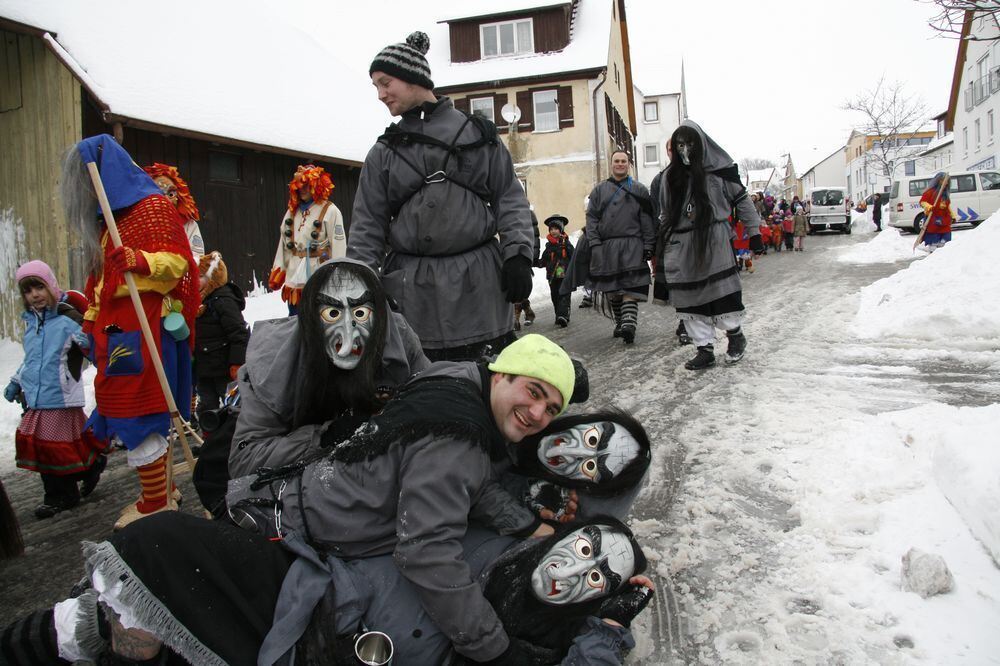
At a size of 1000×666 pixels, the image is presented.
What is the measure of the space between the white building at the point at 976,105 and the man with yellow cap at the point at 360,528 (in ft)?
119

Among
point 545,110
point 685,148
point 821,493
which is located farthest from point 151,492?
point 545,110

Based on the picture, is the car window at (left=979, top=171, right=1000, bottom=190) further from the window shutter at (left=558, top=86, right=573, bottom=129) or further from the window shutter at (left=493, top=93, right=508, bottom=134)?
the window shutter at (left=493, top=93, right=508, bottom=134)

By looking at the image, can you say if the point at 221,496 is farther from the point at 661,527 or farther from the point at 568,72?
the point at 568,72

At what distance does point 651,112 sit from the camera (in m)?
45.3

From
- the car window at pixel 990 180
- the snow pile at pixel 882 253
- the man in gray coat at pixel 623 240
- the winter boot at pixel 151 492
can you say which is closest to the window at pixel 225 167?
the man in gray coat at pixel 623 240

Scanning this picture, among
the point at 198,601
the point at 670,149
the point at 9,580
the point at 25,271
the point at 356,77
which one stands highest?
the point at 356,77

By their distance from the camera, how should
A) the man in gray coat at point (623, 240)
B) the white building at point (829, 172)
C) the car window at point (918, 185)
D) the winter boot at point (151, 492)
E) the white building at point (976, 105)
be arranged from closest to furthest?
the winter boot at point (151, 492), the man in gray coat at point (623, 240), the car window at point (918, 185), the white building at point (976, 105), the white building at point (829, 172)

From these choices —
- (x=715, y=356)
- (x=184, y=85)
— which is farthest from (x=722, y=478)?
(x=184, y=85)

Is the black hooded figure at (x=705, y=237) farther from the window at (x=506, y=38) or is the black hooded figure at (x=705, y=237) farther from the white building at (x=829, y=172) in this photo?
the white building at (x=829, y=172)

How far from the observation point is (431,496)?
1609 mm

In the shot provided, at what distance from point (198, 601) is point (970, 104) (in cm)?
4245

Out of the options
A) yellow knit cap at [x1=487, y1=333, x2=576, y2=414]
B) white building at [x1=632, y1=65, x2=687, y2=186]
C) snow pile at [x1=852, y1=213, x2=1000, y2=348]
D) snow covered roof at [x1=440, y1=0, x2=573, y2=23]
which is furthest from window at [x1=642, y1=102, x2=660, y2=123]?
yellow knit cap at [x1=487, y1=333, x2=576, y2=414]

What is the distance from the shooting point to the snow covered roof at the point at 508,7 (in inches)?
908

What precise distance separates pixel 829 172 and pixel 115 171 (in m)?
92.4
